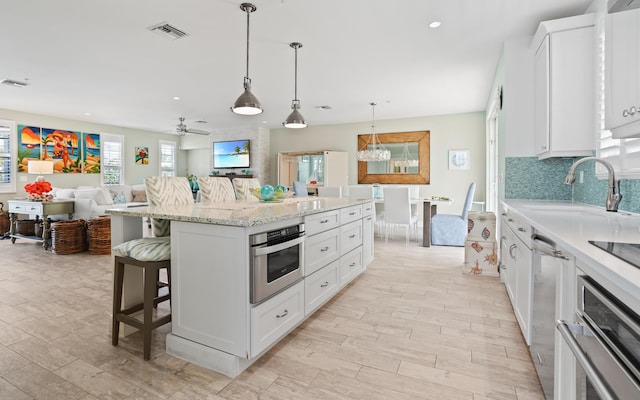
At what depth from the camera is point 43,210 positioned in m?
5.00

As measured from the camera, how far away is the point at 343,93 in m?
5.53

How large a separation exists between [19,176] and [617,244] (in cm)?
958

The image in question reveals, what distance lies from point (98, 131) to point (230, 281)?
8777mm

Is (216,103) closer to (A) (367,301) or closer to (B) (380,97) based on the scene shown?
(B) (380,97)

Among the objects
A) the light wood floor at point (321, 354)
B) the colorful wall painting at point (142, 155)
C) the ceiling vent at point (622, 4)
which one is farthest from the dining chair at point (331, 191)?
the colorful wall painting at point (142, 155)

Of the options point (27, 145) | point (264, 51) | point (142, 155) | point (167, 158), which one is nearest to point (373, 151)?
point (264, 51)

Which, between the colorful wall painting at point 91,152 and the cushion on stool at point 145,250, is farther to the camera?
the colorful wall painting at point 91,152

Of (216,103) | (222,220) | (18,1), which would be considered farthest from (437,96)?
(18,1)

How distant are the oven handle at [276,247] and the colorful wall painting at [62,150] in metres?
8.14

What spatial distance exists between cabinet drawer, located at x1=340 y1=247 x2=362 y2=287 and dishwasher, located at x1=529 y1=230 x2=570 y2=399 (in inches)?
61.3

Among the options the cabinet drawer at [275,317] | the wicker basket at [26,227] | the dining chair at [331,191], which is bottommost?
the cabinet drawer at [275,317]

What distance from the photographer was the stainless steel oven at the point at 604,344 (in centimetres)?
69

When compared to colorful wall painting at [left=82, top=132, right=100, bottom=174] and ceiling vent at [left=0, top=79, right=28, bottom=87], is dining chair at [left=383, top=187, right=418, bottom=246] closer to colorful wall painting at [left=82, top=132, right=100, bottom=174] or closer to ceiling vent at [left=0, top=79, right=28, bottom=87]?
ceiling vent at [left=0, top=79, right=28, bottom=87]

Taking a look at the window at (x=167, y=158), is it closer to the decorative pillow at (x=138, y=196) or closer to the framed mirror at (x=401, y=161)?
the decorative pillow at (x=138, y=196)
